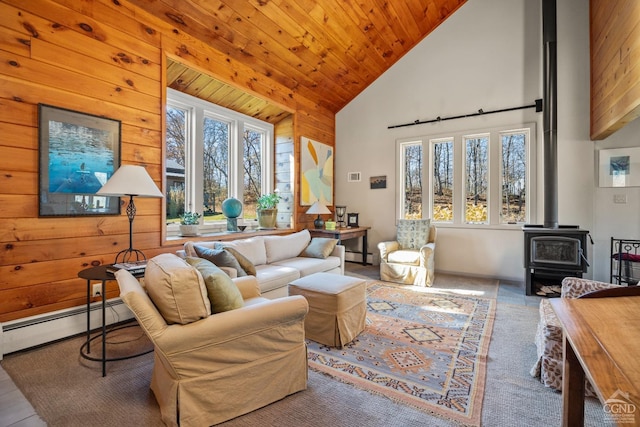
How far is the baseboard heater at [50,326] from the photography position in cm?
220

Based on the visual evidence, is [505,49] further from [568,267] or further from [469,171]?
[568,267]

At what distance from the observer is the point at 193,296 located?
147 cm

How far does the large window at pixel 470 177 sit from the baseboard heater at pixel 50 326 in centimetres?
441

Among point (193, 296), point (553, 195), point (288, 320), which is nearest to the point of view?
point (193, 296)

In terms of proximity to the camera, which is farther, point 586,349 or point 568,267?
point 568,267

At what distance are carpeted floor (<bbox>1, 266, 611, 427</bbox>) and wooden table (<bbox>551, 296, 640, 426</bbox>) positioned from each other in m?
0.54

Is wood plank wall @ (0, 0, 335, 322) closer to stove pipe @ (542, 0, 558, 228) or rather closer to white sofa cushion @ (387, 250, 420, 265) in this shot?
white sofa cushion @ (387, 250, 420, 265)

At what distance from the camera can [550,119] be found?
393 cm

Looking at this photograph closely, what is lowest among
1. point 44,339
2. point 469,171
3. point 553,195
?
point 44,339

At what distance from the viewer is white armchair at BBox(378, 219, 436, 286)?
419 cm

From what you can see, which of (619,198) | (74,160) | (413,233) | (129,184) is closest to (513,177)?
(619,198)

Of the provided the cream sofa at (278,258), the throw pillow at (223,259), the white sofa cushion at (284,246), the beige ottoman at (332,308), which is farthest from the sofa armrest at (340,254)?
the throw pillow at (223,259)

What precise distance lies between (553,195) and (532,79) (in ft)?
5.80

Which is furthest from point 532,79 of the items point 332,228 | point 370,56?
point 332,228
